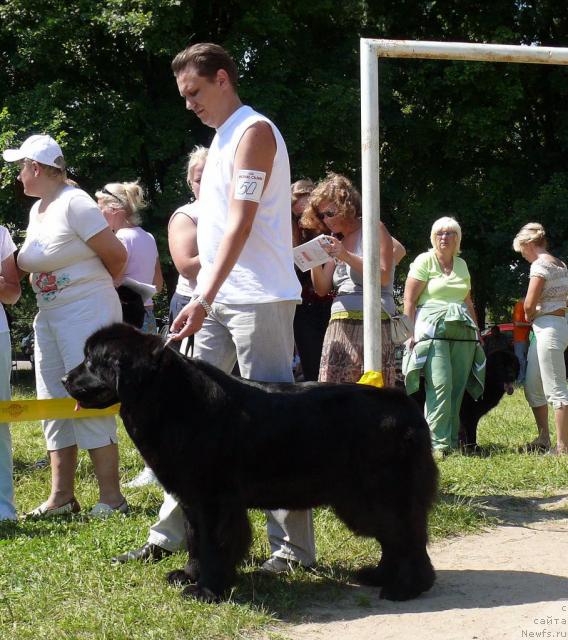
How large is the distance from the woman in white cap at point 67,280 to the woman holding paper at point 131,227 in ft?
4.55

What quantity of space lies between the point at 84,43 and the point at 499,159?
9.78 meters

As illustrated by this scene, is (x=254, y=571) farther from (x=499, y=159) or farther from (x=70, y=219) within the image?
(x=499, y=159)

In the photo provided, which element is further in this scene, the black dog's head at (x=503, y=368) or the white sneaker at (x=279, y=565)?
the black dog's head at (x=503, y=368)

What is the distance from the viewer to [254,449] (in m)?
3.64

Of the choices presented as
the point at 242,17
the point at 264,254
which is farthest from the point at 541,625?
the point at 242,17

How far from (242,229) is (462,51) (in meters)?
2.30

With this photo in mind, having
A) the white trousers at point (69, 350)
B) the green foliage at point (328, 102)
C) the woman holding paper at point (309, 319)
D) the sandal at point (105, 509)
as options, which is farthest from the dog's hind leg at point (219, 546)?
the green foliage at point (328, 102)

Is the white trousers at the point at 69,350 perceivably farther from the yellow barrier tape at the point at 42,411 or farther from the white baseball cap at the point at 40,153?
the white baseball cap at the point at 40,153

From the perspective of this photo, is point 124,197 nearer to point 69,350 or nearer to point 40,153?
point 40,153

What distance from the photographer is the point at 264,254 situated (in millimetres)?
3916

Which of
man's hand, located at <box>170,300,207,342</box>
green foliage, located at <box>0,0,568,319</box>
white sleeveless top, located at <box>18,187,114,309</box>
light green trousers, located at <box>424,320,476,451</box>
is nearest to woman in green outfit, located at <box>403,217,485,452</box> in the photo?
light green trousers, located at <box>424,320,476,451</box>

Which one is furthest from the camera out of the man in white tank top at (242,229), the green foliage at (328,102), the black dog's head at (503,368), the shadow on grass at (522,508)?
the green foliage at (328,102)

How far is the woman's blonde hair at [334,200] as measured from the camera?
543cm

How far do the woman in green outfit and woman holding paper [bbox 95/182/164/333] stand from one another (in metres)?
2.34
